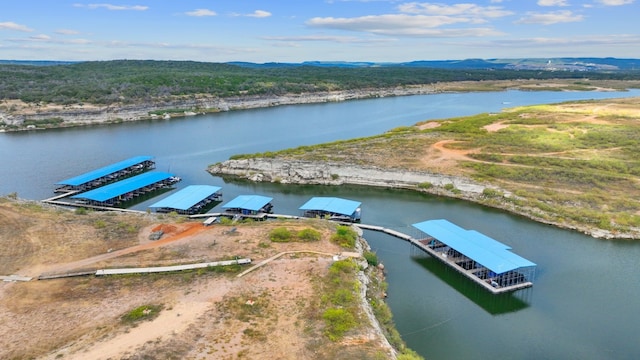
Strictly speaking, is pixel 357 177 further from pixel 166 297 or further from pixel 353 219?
pixel 166 297

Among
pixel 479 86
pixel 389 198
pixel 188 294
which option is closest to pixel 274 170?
pixel 389 198

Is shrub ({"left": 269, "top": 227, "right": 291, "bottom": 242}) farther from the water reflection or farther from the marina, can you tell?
the water reflection

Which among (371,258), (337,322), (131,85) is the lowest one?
(371,258)

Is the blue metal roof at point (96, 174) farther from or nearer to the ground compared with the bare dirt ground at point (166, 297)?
farther from the ground

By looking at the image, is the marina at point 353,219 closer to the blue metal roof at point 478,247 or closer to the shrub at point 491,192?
the blue metal roof at point 478,247

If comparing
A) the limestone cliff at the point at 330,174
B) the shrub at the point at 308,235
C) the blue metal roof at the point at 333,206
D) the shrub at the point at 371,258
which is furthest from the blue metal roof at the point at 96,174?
the shrub at the point at 371,258

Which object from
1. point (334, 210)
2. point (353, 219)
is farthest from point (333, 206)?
point (353, 219)

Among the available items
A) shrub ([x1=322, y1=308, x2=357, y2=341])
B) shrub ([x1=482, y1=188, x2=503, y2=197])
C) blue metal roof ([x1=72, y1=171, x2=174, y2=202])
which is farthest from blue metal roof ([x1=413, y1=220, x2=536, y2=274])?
blue metal roof ([x1=72, y1=171, x2=174, y2=202])
